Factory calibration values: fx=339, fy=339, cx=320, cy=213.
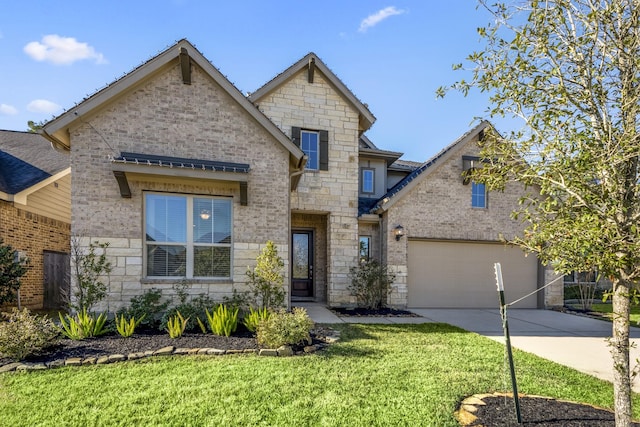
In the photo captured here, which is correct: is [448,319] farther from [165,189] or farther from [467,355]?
[165,189]

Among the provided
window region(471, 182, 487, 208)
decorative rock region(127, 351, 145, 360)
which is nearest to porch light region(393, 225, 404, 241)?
window region(471, 182, 487, 208)

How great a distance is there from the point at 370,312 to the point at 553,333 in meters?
4.77

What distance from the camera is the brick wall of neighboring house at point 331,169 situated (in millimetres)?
11570

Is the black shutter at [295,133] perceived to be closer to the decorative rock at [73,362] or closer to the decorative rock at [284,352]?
the decorative rock at [284,352]

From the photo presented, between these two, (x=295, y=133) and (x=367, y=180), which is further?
(x=367, y=180)

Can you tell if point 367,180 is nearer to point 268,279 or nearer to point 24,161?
point 268,279

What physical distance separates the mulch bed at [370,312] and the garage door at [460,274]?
1283mm

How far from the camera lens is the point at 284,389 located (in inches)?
173

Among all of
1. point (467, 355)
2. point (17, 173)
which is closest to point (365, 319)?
point (467, 355)

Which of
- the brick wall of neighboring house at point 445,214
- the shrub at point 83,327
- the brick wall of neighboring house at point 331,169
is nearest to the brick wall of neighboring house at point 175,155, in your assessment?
the shrub at point 83,327

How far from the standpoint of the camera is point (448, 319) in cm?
988

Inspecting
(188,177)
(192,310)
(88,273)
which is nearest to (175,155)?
(188,177)

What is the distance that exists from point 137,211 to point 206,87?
11.3 ft

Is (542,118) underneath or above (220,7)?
underneath
